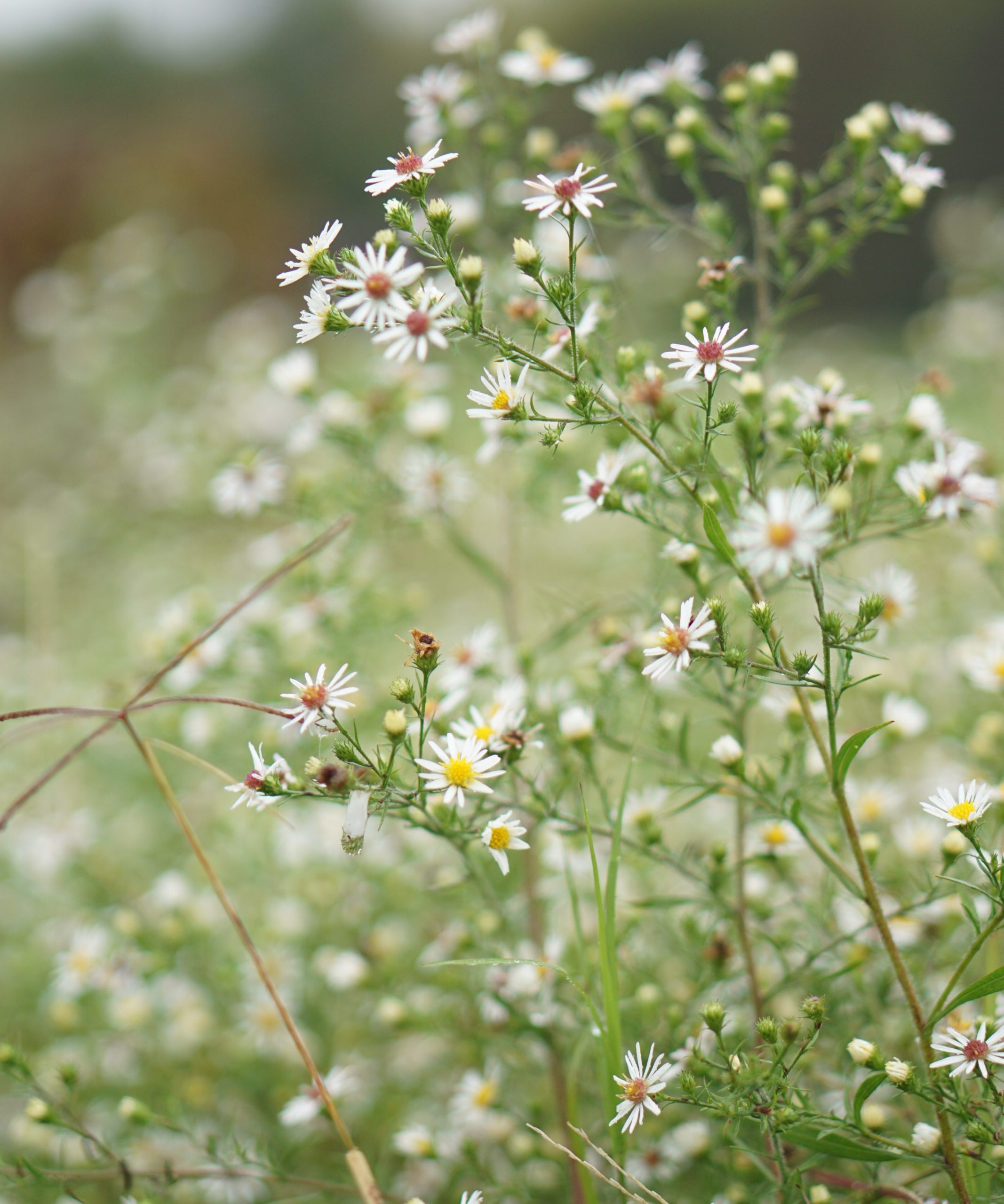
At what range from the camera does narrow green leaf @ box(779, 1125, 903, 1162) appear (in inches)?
33.0

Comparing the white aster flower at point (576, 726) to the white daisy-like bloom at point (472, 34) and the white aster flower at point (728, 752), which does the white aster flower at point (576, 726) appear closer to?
the white aster flower at point (728, 752)

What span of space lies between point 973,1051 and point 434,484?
44.5 inches

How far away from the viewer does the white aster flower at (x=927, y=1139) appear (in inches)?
34.7

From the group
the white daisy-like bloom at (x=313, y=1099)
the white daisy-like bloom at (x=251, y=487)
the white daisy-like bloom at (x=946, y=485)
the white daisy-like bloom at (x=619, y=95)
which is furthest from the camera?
the white daisy-like bloom at (x=251, y=487)

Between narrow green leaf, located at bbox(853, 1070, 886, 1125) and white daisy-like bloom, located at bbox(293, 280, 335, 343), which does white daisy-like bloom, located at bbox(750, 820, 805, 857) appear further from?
white daisy-like bloom, located at bbox(293, 280, 335, 343)

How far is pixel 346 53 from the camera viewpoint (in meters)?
9.45

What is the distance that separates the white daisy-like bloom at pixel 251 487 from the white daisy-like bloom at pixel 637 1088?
1056 millimetres

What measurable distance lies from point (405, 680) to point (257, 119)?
10.3 meters

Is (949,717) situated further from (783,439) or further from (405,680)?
(405,680)

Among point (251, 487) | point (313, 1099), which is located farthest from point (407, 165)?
point (313, 1099)

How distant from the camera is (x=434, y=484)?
1.61 meters

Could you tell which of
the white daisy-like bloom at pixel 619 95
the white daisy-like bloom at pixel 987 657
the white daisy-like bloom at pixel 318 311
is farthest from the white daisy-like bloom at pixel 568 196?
the white daisy-like bloom at pixel 987 657

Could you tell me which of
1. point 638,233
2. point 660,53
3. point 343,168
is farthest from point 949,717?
point 343,168

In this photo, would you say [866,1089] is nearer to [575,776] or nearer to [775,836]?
[775,836]
